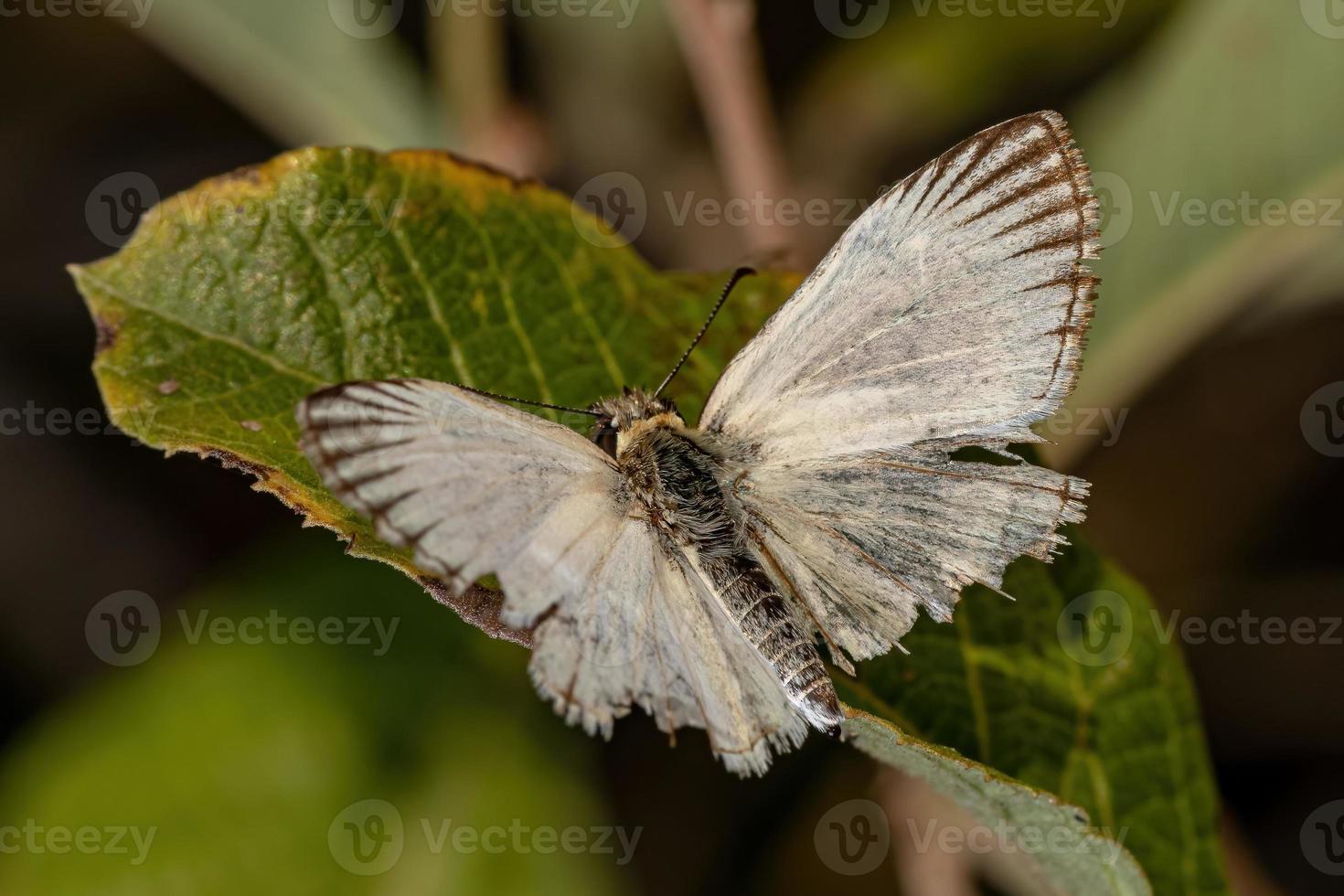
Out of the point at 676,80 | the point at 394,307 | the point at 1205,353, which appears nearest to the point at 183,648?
the point at 394,307

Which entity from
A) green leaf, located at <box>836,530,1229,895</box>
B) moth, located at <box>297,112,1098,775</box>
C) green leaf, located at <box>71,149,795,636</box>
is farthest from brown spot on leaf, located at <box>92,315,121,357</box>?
green leaf, located at <box>836,530,1229,895</box>

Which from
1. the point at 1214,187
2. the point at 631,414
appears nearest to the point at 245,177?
the point at 631,414

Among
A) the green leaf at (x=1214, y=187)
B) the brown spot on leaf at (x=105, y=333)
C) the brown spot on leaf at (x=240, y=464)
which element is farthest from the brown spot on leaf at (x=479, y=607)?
the green leaf at (x=1214, y=187)

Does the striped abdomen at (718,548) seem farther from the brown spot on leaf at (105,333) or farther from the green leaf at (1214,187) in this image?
the green leaf at (1214,187)

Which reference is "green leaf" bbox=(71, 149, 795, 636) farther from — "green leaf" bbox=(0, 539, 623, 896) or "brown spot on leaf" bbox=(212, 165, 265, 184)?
"green leaf" bbox=(0, 539, 623, 896)

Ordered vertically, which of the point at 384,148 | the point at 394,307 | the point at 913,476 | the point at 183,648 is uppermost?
the point at 913,476

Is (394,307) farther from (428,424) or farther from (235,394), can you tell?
(428,424)
